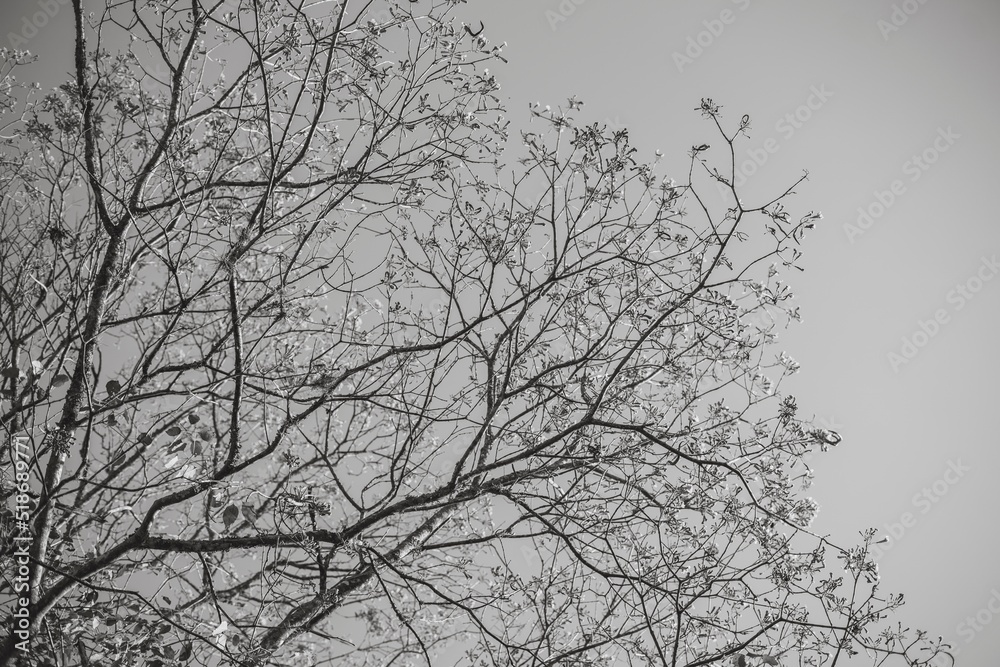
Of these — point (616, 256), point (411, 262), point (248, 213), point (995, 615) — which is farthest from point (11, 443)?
point (995, 615)

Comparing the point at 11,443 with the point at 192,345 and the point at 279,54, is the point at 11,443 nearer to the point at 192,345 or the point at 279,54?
the point at 192,345

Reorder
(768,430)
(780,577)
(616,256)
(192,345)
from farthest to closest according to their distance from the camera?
(192,345) → (768,430) → (616,256) → (780,577)

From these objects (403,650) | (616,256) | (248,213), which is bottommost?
(403,650)

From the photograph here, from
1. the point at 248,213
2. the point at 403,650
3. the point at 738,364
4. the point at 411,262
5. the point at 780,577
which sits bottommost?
the point at 780,577

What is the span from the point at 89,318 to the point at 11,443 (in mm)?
912

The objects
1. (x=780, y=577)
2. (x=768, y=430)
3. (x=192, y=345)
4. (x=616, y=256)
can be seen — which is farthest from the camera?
(x=192, y=345)

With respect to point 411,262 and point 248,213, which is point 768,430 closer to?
point 411,262

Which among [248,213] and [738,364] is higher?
[248,213]

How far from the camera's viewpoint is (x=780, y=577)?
354 centimetres

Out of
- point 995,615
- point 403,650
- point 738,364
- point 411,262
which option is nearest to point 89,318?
point 411,262

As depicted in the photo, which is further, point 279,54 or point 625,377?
point 279,54

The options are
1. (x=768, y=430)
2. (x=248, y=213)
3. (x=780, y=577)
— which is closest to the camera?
(x=780, y=577)

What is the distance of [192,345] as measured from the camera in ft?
19.7

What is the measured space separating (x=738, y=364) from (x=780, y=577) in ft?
4.62
